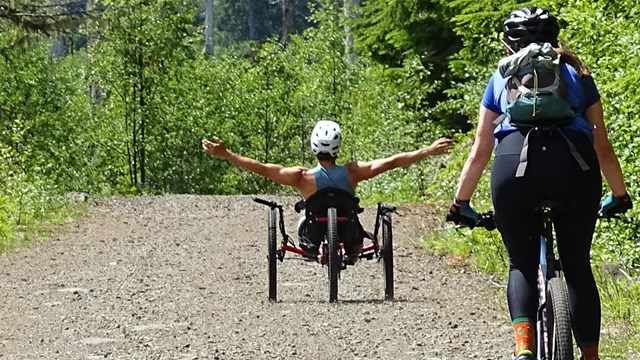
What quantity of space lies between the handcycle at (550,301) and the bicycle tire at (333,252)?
190 inches

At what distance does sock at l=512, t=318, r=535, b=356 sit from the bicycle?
0.22ft

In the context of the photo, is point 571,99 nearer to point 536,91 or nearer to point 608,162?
point 536,91

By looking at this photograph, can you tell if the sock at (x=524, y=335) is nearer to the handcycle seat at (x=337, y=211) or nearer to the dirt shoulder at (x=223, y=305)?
the dirt shoulder at (x=223, y=305)

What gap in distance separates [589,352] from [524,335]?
1.19 feet

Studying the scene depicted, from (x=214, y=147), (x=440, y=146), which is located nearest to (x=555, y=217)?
(x=440, y=146)

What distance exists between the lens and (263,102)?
1651 inches

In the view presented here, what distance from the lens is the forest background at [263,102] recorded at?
10.8 meters

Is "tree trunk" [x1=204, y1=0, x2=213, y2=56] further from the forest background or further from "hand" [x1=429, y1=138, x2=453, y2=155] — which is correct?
"hand" [x1=429, y1=138, x2=453, y2=155]

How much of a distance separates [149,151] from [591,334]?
3323cm

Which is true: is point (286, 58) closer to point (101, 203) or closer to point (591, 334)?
point (101, 203)

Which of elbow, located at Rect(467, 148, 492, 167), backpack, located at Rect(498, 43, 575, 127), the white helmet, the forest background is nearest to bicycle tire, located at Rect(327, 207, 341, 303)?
the white helmet

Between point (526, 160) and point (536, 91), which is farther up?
point (536, 91)

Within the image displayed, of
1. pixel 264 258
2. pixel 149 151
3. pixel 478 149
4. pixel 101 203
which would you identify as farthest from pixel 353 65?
pixel 478 149

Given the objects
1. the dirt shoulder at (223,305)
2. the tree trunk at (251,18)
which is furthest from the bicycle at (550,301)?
the tree trunk at (251,18)
